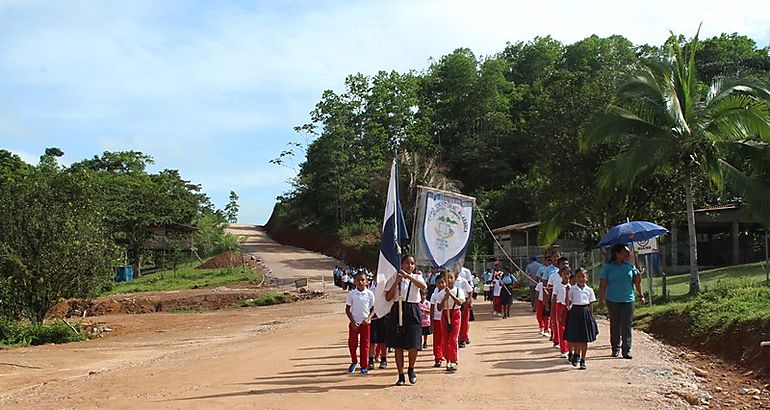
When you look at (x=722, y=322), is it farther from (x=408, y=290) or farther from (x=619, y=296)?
(x=408, y=290)

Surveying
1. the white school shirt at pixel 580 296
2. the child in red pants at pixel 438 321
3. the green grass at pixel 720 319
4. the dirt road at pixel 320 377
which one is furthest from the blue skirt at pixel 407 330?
the green grass at pixel 720 319

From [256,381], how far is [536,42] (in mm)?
68856

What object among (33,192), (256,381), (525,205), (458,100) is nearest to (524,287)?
(525,205)

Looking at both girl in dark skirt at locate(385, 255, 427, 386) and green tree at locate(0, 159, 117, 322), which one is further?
green tree at locate(0, 159, 117, 322)

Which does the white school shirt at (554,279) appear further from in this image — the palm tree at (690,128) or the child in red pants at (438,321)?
the palm tree at (690,128)

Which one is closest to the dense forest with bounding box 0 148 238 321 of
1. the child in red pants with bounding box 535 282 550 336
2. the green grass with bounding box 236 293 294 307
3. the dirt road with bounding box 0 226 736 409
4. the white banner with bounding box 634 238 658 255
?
the dirt road with bounding box 0 226 736 409

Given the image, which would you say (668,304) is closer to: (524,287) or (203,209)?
(524,287)

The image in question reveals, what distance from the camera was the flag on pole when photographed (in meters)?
10.6

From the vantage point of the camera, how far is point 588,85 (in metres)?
28.1

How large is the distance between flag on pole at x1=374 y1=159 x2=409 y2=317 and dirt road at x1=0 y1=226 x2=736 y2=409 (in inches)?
45.2

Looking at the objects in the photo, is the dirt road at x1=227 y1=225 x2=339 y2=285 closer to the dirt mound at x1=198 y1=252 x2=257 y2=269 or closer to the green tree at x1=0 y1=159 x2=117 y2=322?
the dirt mound at x1=198 y1=252 x2=257 y2=269

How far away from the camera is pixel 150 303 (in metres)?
39.3

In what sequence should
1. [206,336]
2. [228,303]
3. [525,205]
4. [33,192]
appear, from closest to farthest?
[206,336] → [33,192] → [228,303] → [525,205]

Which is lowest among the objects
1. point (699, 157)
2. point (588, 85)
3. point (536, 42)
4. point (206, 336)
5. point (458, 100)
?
point (206, 336)
